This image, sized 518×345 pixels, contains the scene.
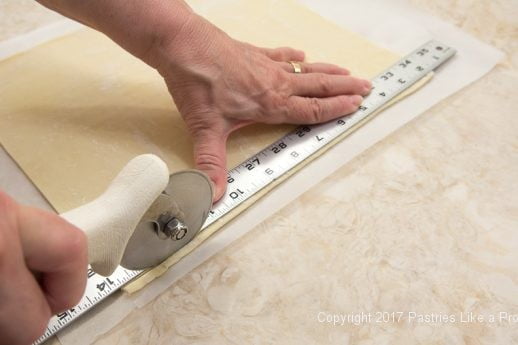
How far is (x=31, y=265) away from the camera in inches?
15.5

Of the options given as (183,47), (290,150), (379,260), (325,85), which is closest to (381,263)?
(379,260)

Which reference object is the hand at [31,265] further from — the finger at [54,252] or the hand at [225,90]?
the hand at [225,90]

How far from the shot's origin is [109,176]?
82 centimetres

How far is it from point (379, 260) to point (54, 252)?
0.50 metres

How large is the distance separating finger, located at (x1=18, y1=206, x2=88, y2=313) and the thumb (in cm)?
36

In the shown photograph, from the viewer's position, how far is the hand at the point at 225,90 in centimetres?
81

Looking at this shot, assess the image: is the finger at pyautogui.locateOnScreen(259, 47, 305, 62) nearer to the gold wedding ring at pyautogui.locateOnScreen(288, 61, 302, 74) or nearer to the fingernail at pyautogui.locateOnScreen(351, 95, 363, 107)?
the gold wedding ring at pyautogui.locateOnScreen(288, 61, 302, 74)

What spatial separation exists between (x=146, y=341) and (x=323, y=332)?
25 cm

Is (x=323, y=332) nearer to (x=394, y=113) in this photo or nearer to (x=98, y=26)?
(x=394, y=113)

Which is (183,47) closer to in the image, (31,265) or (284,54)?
(284,54)

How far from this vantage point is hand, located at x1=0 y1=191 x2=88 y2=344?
0.37 metres

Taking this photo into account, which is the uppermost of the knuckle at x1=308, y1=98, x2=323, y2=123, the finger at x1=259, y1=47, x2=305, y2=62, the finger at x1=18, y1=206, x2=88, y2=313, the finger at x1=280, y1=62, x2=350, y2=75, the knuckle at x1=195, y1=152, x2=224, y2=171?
the finger at x1=18, y1=206, x2=88, y2=313

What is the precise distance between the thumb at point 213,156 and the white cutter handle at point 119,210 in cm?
23

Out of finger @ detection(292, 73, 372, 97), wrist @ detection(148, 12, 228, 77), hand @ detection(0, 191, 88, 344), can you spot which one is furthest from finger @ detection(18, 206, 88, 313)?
finger @ detection(292, 73, 372, 97)
